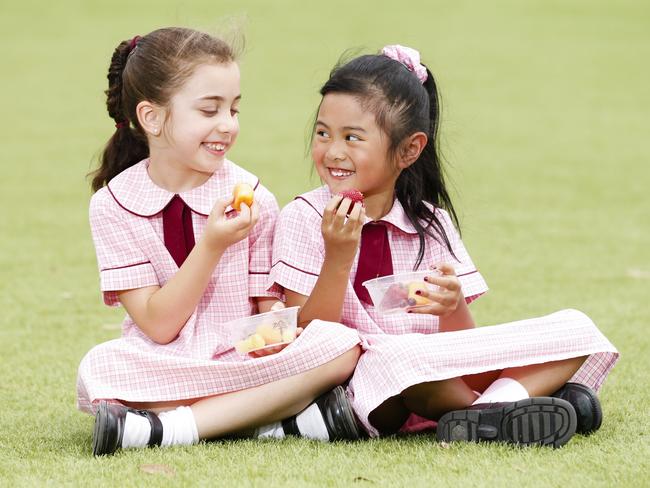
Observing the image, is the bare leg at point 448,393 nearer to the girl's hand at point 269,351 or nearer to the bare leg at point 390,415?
the bare leg at point 390,415

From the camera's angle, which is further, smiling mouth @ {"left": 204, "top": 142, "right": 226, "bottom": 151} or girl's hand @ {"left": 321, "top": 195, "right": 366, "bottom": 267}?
smiling mouth @ {"left": 204, "top": 142, "right": 226, "bottom": 151}

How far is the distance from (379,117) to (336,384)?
0.80 m

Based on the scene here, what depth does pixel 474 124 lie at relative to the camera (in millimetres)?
11539

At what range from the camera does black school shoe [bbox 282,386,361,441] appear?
10.6ft

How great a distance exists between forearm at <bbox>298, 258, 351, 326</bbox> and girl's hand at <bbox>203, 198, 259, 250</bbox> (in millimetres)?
246

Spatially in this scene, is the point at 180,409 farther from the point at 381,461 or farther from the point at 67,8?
the point at 67,8

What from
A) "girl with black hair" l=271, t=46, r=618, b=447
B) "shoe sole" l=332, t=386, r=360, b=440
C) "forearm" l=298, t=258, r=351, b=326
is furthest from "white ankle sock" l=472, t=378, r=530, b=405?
"forearm" l=298, t=258, r=351, b=326

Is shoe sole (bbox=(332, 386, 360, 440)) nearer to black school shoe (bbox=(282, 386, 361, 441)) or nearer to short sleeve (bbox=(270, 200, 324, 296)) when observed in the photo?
black school shoe (bbox=(282, 386, 361, 441))

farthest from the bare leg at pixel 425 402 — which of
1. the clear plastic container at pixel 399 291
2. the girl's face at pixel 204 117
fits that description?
the girl's face at pixel 204 117

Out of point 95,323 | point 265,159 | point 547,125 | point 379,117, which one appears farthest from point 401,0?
point 379,117

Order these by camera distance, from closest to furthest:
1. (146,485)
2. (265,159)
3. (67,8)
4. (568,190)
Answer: (146,485)
(568,190)
(265,159)
(67,8)

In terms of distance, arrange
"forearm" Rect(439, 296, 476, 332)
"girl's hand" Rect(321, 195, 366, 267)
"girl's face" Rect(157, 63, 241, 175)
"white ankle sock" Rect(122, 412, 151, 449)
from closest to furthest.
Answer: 1. "white ankle sock" Rect(122, 412, 151, 449)
2. "girl's hand" Rect(321, 195, 366, 267)
3. "girl's face" Rect(157, 63, 241, 175)
4. "forearm" Rect(439, 296, 476, 332)

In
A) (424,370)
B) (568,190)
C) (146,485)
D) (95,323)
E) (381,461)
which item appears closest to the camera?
(146,485)

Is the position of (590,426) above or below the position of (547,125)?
below
